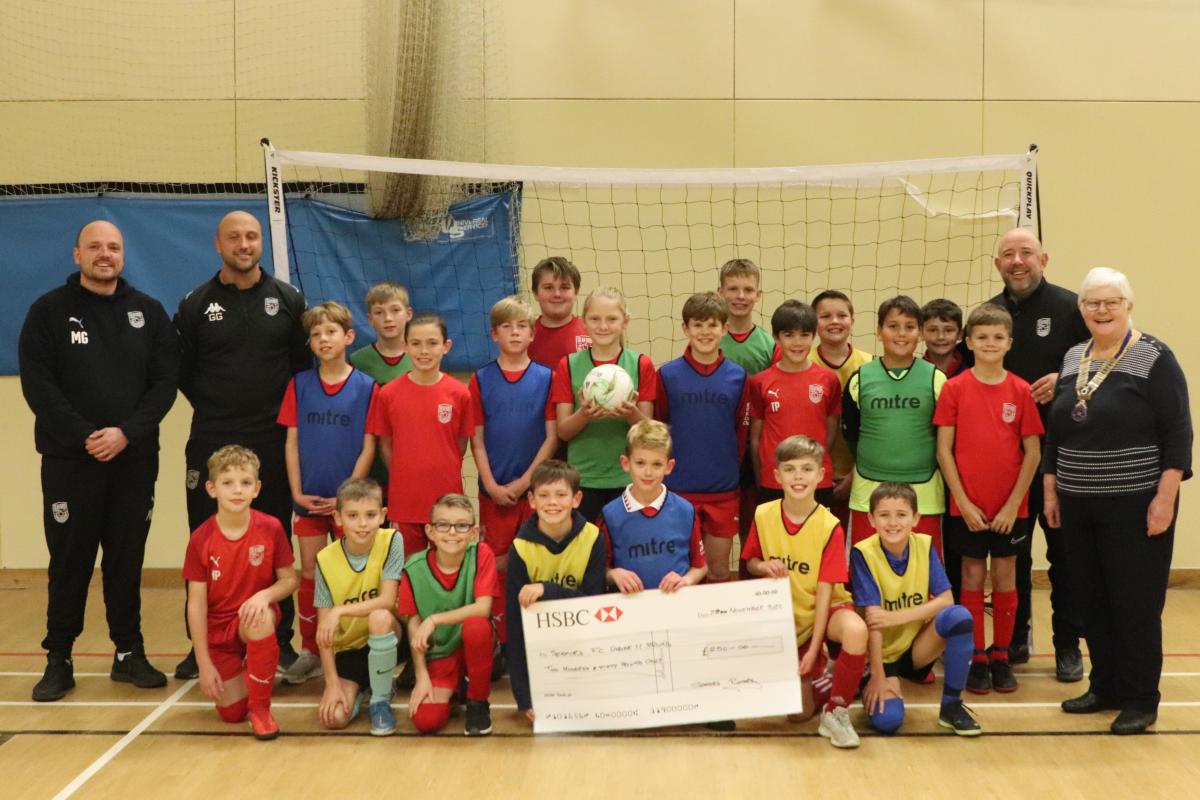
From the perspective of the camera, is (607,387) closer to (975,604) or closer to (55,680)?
(975,604)

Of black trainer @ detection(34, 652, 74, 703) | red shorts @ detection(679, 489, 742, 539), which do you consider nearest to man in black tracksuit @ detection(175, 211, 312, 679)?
black trainer @ detection(34, 652, 74, 703)

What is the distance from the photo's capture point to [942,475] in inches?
199

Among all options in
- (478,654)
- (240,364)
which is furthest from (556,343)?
(478,654)

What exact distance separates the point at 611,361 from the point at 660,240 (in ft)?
6.97

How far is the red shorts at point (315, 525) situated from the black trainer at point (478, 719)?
1.13 meters

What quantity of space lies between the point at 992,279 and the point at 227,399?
481cm

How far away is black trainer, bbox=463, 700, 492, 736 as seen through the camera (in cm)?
449

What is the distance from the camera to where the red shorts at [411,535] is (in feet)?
16.6

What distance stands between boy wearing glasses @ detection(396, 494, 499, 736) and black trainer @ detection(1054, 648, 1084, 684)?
2789 mm

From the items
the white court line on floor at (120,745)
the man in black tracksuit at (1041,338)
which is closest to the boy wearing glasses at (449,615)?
the white court line on floor at (120,745)

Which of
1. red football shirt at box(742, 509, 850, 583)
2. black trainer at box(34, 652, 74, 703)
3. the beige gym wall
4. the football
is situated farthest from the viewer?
the beige gym wall

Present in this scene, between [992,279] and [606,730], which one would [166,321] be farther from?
[992,279]

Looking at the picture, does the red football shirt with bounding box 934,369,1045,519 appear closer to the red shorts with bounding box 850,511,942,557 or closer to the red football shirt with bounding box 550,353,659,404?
the red shorts with bounding box 850,511,942,557

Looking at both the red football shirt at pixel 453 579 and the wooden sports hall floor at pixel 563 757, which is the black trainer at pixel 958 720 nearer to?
the wooden sports hall floor at pixel 563 757
